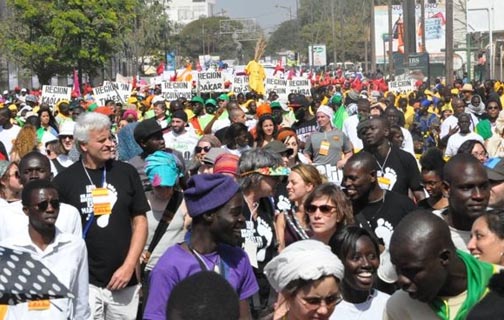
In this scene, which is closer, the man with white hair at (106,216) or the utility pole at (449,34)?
the man with white hair at (106,216)

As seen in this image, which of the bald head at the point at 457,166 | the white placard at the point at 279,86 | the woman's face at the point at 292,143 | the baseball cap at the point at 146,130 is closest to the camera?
the bald head at the point at 457,166

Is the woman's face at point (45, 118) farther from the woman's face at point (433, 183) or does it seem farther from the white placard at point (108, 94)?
the white placard at point (108, 94)

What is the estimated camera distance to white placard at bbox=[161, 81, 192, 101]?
2605cm

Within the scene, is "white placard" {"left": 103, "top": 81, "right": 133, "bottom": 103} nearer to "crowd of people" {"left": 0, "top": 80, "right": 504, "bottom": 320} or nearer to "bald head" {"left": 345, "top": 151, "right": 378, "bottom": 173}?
"crowd of people" {"left": 0, "top": 80, "right": 504, "bottom": 320}

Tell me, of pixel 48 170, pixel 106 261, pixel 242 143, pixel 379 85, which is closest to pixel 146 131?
pixel 48 170

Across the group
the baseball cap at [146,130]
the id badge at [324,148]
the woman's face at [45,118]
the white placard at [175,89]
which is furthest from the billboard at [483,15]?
the baseball cap at [146,130]

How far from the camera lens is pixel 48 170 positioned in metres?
8.48

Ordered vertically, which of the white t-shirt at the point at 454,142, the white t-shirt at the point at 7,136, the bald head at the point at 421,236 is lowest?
the white t-shirt at the point at 454,142

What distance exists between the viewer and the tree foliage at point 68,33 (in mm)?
43656

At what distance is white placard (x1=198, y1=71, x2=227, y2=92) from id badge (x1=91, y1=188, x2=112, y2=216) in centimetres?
1939

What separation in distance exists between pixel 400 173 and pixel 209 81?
17290mm

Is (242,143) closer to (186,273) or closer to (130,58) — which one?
(186,273)

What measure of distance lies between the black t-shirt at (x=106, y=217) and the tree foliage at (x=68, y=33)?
1412 inches

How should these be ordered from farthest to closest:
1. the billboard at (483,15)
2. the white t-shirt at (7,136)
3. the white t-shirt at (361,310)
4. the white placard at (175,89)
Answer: the billboard at (483,15), the white placard at (175,89), the white t-shirt at (7,136), the white t-shirt at (361,310)
